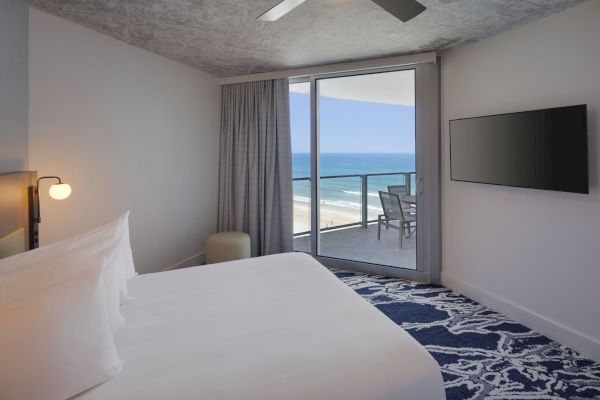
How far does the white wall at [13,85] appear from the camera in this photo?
2.22 m

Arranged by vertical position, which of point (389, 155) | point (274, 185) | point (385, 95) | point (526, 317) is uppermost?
point (385, 95)

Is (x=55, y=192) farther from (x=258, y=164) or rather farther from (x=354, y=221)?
(x=354, y=221)

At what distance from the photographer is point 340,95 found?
15.8 ft

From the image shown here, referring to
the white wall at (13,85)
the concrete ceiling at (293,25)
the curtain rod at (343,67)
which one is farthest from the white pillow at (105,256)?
the curtain rod at (343,67)

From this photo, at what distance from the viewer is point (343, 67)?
395 centimetres

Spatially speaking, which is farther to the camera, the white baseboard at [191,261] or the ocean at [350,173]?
the ocean at [350,173]

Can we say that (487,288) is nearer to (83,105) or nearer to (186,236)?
(186,236)

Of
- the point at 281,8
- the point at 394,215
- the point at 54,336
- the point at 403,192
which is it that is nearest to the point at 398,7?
the point at 281,8

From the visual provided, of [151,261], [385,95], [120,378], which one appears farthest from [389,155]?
[120,378]

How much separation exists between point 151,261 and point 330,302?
2.57 metres

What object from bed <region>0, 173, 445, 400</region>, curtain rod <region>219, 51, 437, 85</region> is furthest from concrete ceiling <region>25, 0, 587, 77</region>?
bed <region>0, 173, 445, 400</region>

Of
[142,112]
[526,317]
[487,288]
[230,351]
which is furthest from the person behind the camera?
[142,112]

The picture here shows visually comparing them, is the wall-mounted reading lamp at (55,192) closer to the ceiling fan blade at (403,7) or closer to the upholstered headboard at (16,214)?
the upholstered headboard at (16,214)

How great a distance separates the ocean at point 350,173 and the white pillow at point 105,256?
286 centimetres
